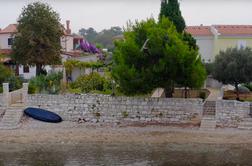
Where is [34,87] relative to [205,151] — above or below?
above

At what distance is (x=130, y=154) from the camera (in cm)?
2756

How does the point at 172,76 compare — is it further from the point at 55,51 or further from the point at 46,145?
the point at 55,51


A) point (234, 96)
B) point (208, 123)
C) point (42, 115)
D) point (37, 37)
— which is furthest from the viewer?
point (37, 37)

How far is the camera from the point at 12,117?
3431 centimetres

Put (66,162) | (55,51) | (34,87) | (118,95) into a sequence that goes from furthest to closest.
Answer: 1. (55,51)
2. (34,87)
3. (118,95)
4. (66,162)

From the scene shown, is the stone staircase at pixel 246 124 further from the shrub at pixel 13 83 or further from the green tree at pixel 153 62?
the shrub at pixel 13 83

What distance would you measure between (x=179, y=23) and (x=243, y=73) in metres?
6.76

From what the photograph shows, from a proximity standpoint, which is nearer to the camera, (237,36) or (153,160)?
(153,160)

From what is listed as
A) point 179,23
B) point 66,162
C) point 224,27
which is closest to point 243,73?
point 179,23

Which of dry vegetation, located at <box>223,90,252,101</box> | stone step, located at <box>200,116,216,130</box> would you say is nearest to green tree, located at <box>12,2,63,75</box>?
dry vegetation, located at <box>223,90,252,101</box>

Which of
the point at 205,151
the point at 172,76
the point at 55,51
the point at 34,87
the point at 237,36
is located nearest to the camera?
Answer: the point at 205,151

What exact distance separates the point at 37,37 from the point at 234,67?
62.3 ft

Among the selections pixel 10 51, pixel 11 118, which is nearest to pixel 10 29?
pixel 10 51

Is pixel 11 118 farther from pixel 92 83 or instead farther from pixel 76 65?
pixel 76 65
